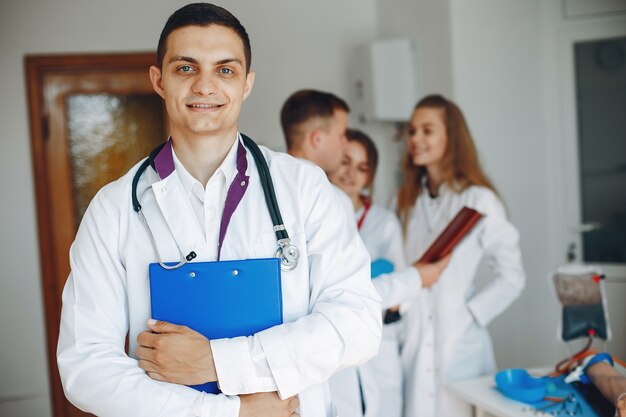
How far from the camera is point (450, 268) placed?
248 centimetres

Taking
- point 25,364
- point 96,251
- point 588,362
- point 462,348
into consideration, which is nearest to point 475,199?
point 462,348

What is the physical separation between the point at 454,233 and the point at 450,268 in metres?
0.28

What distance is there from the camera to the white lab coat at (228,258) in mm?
1137

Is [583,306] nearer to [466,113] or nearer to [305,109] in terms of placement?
[305,109]

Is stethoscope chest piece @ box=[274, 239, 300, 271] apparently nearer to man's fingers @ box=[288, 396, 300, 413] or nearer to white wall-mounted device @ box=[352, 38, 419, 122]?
man's fingers @ box=[288, 396, 300, 413]

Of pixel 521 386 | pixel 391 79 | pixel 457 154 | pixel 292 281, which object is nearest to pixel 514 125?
pixel 391 79

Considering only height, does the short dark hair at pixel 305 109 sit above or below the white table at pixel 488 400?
above

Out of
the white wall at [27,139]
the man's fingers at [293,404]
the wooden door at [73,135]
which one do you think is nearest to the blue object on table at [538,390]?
the man's fingers at [293,404]

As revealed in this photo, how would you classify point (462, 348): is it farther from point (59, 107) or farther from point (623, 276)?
point (59, 107)

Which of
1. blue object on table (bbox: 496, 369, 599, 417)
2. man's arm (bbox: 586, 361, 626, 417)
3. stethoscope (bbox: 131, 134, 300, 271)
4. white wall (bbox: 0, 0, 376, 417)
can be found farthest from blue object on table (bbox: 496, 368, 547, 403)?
white wall (bbox: 0, 0, 376, 417)

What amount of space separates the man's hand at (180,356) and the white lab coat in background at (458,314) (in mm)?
1399

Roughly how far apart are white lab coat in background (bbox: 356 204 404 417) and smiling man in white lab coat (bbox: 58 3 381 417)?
40.5 inches

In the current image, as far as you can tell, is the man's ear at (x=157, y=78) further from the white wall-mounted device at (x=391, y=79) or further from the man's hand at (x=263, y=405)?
the white wall-mounted device at (x=391, y=79)

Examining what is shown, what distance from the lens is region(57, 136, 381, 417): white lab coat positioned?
114 centimetres
